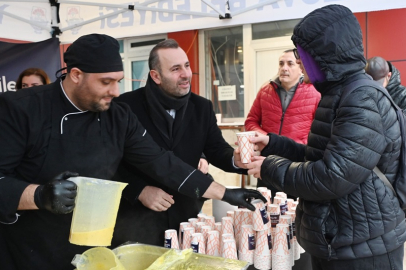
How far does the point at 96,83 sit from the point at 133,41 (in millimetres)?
6108

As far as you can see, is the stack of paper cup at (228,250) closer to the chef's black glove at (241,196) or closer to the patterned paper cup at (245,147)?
the chef's black glove at (241,196)

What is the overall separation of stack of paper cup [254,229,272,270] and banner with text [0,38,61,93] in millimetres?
A: 3395

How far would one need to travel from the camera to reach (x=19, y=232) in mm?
1808

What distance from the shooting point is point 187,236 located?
1.90 meters

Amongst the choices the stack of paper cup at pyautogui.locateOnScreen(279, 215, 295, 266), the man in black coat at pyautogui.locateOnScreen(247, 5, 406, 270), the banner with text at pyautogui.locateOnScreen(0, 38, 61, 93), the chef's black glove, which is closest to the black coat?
the chef's black glove

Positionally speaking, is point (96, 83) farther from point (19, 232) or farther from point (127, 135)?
point (19, 232)

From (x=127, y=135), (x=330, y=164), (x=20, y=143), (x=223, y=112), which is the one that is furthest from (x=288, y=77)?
(x=223, y=112)

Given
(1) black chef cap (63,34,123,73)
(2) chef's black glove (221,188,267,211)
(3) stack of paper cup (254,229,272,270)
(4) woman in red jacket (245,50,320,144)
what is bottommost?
(3) stack of paper cup (254,229,272,270)

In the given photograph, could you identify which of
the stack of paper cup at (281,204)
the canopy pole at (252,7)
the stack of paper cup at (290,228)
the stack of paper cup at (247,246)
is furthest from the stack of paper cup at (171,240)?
the canopy pole at (252,7)

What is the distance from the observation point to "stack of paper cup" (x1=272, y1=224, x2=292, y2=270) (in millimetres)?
1780

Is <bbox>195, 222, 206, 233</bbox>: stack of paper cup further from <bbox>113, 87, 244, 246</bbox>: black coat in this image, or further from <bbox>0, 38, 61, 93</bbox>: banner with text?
<bbox>0, 38, 61, 93</bbox>: banner with text

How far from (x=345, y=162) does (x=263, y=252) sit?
0.62 metres

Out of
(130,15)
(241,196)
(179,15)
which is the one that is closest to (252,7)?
(179,15)

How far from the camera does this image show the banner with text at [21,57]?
13.9 feet
